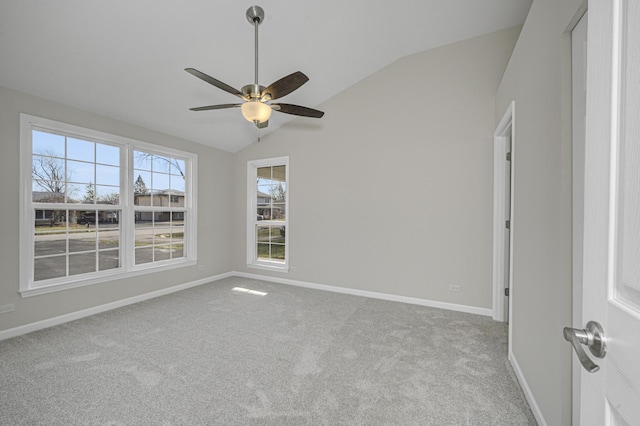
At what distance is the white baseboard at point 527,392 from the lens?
1592mm

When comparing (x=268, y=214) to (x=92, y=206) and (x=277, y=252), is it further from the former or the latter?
(x=92, y=206)

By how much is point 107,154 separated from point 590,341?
4.54 meters

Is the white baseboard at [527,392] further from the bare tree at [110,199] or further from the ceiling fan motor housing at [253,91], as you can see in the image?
the bare tree at [110,199]

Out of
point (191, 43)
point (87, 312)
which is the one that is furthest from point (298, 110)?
point (87, 312)

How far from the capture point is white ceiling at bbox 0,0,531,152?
2285 millimetres

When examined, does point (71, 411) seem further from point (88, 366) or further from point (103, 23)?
point (103, 23)

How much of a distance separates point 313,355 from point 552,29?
2760mm

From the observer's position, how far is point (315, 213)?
172 inches

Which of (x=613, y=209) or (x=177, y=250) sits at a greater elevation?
(x=613, y=209)

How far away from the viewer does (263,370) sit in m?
2.13

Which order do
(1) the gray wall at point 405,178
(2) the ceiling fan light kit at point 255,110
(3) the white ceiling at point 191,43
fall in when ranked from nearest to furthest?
1. (2) the ceiling fan light kit at point 255,110
2. (3) the white ceiling at point 191,43
3. (1) the gray wall at point 405,178

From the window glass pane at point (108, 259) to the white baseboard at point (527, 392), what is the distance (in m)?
4.46

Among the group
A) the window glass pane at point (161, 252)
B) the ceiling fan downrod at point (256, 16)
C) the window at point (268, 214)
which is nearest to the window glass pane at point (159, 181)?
the window glass pane at point (161, 252)

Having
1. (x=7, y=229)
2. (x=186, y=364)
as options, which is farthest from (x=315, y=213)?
(x=7, y=229)
